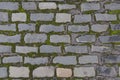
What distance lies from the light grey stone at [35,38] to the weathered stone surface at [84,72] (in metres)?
0.47

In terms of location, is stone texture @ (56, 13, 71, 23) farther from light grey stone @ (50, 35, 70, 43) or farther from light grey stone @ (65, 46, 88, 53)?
light grey stone @ (65, 46, 88, 53)

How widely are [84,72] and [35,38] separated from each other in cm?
63

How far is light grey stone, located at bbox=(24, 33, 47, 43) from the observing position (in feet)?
11.8

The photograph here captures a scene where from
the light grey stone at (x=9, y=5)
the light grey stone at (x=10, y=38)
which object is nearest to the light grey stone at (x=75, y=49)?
the light grey stone at (x=10, y=38)

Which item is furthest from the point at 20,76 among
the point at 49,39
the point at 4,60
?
the point at 49,39

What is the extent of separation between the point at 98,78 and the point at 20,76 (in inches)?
32.1

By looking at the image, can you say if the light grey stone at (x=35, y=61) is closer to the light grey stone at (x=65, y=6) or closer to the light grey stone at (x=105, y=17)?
the light grey stone at (x=65, y=6)

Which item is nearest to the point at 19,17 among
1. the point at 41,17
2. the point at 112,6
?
the point at 41,17

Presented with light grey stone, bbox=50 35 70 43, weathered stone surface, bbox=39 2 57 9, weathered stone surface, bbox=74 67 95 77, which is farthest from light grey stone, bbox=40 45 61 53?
weathered stone surface, bbox=39 2 57 9

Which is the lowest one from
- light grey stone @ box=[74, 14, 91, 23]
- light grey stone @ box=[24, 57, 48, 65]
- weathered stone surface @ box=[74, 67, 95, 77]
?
weathered stone surface @ box=[74, 67, 95, 77]

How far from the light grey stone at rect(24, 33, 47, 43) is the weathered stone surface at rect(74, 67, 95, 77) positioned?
1.55ft

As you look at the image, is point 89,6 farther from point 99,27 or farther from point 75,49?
point 75,49

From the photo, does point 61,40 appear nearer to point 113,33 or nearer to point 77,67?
point 77,67

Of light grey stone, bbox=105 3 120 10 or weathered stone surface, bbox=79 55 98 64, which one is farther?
light grey stone, bbox=105 3 120 10
